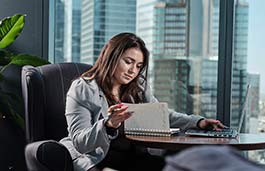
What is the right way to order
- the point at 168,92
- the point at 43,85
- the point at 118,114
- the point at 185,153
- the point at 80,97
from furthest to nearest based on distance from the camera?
1. the point at 168,92
2. the point at 43,85
3. the point at 80,97
4. the point at 118,114
5. the point at 185,153

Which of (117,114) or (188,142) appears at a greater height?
(117,114)

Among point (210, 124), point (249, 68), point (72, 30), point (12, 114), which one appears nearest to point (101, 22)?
point (72, 30)

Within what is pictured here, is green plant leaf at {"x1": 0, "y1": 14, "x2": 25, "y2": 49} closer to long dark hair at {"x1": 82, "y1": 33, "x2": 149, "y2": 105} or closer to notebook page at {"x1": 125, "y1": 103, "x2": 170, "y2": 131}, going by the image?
long dark hair at {"x1": 82, "y1": 33, "x2": 149, "y2": 105}

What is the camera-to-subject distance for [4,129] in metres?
2.90

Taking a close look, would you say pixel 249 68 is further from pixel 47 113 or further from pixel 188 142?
pixel 47 113

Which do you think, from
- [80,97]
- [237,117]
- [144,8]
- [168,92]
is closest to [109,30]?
[144,8]

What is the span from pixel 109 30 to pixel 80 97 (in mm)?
1372

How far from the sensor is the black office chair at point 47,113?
1.77 m

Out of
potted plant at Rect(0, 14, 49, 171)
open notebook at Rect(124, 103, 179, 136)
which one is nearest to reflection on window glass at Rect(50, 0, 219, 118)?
potted plant at Rect(0, 14, 49, 171)

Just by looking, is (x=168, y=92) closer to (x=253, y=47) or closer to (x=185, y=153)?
(x=253, y=47)

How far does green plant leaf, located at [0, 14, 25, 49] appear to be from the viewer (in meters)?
2.61

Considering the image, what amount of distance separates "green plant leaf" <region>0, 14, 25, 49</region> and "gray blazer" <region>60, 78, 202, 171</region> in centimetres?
79

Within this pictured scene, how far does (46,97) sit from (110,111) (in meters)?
0.64

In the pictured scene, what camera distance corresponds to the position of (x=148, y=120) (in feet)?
6.39
